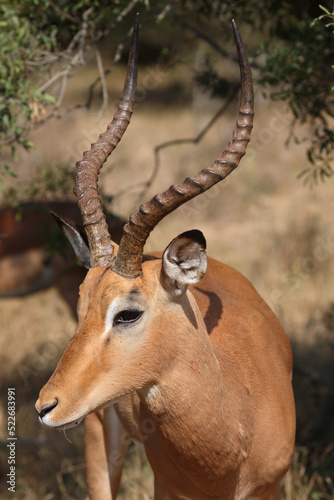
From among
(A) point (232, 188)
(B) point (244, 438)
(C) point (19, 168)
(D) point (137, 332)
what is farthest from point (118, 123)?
(C) point (19, 168)

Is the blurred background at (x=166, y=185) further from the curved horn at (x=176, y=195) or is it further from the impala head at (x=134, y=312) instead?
the impala head at (x=134, y=312)

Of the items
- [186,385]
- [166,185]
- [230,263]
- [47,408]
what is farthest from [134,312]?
[166,185]

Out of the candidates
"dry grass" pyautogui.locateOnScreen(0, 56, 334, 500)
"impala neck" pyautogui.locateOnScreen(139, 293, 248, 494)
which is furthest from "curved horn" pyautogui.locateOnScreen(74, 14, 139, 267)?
"dry grass" pyautogui.locateOnScreen(0, 56, 334, 500)

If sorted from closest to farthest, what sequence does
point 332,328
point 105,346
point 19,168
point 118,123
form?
point 105,346, point 118,123, point 332,328, point 19,168

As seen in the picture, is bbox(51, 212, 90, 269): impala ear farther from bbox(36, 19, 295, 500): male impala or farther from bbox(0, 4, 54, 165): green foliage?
bbox(0, 4, 54, 165): green foliage

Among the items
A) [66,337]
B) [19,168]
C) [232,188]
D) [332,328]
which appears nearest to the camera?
[332,328]

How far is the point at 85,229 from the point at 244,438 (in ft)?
4.58

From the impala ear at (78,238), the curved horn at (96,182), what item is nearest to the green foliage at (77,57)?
the curved horn at (96,182)

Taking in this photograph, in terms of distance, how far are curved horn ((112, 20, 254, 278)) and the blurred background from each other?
212cm

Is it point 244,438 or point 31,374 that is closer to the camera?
point 244,438

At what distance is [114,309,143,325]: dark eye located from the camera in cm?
285

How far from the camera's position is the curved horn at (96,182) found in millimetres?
3133

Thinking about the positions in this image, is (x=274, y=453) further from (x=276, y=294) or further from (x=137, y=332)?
(x=276, y=294)

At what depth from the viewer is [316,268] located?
8.65 meters
